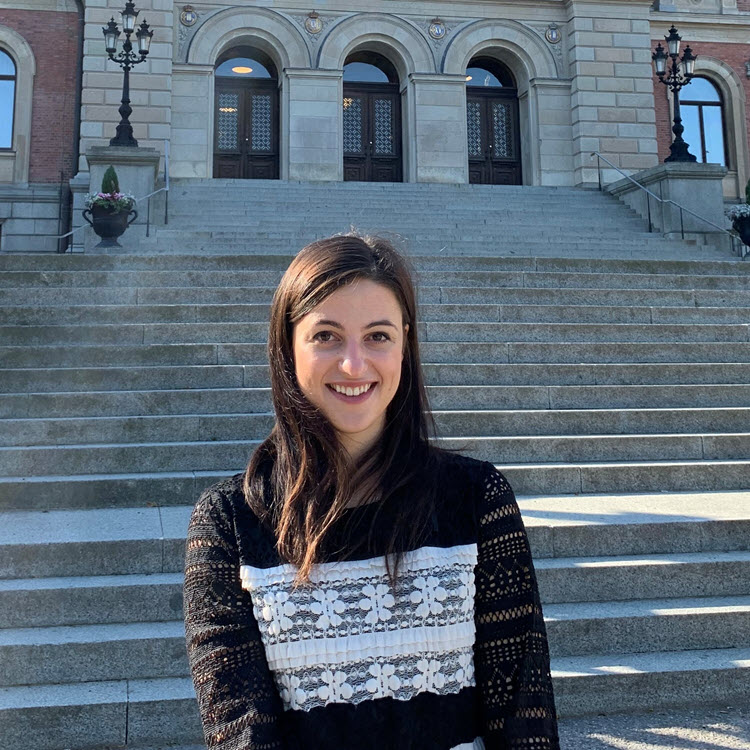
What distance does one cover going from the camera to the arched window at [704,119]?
25328mm

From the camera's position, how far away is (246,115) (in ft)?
70.4

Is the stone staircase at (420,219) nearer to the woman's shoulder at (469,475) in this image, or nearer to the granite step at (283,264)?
the granite step at (283,264)

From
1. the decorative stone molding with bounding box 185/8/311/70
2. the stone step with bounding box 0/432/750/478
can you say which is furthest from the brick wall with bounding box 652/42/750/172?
the stone step with bounding box 0/432/750/478

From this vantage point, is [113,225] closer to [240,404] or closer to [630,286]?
[240,404]

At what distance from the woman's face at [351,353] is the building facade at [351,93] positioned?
19.1 metres

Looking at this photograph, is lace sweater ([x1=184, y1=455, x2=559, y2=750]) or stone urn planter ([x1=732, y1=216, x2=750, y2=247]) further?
stone urn planter ([x1=732, y1=216, x2=750, y2=247])

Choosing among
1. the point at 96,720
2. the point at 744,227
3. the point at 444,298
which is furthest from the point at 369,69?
the point at 96,720

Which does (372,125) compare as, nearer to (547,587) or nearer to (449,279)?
(449,279)

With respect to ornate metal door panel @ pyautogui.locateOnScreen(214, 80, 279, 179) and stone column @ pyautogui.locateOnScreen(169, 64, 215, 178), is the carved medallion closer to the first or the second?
stone column @ pyautogui.locateOnScreen(169, 64, 215, 178)

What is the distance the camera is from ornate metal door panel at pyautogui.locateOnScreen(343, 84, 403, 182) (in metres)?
21.8

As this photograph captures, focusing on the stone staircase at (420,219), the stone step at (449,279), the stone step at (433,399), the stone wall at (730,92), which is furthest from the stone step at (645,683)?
the stone wall at (730,92)

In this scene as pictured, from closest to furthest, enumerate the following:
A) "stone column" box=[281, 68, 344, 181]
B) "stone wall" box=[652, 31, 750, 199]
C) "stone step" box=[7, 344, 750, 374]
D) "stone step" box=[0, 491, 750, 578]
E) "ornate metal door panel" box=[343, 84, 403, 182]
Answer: "stone step" box=[0, 491, 750, 578] < "stone step" box=[7, 344, 750, 374] < "stone column" box=[281, 68, 344, 181] < "ornate metal door panel" box=[343, 84, 403, 182] < "stone wall" box=[652, 31, 750, 199]

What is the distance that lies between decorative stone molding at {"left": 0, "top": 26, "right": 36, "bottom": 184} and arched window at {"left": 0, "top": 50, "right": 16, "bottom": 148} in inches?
7.2

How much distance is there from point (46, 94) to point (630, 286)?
Result: 17.6m
